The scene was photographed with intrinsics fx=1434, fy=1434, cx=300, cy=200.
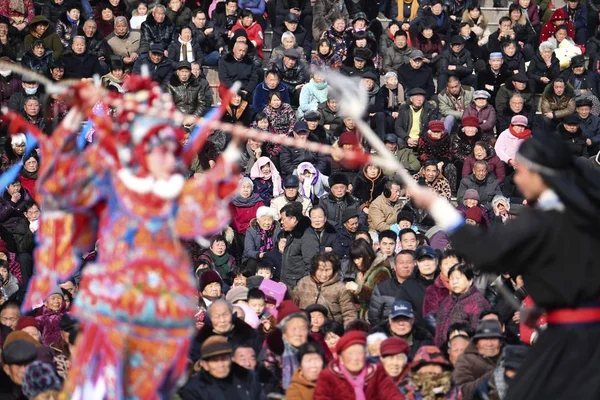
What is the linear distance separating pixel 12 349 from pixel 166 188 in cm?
290

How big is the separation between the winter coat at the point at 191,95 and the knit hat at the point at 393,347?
6847 millimetres

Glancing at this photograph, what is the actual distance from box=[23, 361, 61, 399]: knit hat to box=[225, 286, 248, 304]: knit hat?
281 centimetres

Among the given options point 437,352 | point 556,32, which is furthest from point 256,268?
point 556,32

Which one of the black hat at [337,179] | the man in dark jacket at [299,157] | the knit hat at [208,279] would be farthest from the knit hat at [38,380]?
the man in dark jacket at [299,157]

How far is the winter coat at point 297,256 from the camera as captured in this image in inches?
536

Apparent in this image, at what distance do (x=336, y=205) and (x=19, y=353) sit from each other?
5657 millimetres

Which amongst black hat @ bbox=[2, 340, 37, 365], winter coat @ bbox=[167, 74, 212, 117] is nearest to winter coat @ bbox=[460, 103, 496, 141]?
winter coat @ bbox=[167, 74, 212, 117]

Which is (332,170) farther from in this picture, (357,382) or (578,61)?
(357,382)

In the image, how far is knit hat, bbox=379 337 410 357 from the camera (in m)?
10.1

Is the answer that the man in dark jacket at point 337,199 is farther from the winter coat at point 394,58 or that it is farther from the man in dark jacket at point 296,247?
the winter coat at point 394,58

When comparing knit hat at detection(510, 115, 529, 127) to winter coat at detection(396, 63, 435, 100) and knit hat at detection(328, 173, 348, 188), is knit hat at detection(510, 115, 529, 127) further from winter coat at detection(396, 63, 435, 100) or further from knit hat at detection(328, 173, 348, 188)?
knit hat at detection(328, 173, 348, 188)

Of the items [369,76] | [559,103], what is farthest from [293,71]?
[559,103]

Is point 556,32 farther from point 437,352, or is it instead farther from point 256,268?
point 437,352

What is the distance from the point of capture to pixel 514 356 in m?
9.23
